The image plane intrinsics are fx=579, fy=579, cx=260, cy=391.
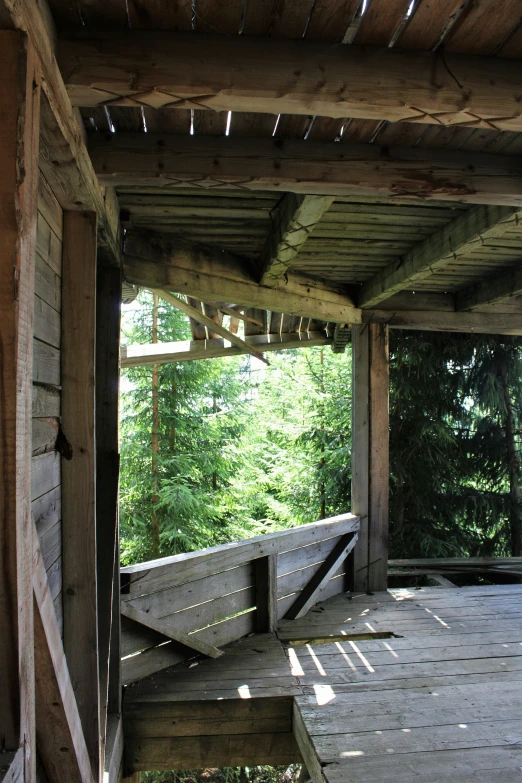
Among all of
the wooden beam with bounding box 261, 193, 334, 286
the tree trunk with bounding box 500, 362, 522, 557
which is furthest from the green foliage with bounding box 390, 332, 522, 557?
the wooden beam with bounding box 261, 193, 334, 286

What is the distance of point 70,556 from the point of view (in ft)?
7.36

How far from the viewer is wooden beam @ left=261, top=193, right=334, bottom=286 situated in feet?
9.02

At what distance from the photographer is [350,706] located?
3.21m

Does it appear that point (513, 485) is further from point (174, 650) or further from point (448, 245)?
point (174, 650)

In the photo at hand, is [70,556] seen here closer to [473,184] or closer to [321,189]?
[321,189]

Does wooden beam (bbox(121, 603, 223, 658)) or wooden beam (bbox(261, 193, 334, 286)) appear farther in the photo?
wooden beam (bbox(121, 603, 223, 658))

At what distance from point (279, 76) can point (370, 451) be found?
3.94 metres

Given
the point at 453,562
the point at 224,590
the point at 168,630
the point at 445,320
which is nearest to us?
the point at 168,630

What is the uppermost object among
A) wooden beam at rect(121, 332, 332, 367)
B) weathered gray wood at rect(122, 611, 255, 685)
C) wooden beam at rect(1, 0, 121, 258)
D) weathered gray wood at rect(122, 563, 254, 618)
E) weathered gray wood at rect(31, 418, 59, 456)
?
wooden beam at rect(1, 0, 121, 258)

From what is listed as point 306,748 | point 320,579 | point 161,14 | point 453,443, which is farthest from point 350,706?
point 453,443

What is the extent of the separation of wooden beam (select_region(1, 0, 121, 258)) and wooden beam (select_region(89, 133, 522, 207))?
182mm

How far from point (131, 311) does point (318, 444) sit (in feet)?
16.2

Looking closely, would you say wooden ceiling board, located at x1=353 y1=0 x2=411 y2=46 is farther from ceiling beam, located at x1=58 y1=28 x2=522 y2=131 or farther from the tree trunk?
the tree trunk

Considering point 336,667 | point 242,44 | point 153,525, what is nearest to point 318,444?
point 153,525
